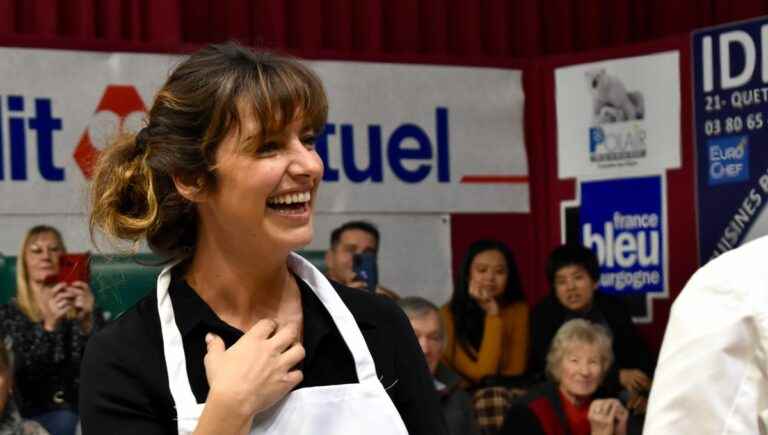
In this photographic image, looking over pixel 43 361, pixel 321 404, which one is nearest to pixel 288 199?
pixel 321 404

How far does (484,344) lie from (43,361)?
6.14 feet

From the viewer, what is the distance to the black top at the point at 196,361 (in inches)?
64.4

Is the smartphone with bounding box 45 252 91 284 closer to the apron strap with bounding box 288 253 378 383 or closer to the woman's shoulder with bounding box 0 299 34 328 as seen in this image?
the woman's shoulder with bounding box 0 299 34 328

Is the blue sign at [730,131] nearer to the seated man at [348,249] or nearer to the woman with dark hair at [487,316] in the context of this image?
the woman with dark hair at [487,316]

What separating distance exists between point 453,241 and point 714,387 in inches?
184

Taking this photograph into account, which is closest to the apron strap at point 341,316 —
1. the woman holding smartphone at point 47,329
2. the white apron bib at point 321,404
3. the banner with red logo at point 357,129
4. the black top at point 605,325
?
the white apron bib at point 321,404

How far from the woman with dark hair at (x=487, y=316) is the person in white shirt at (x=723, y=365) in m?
4.44

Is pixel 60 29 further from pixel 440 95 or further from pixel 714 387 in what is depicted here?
pixel 714 387

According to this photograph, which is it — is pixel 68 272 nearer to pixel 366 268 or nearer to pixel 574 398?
pixel 366 268

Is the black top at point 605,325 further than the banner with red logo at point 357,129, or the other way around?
the black top at point 605,325

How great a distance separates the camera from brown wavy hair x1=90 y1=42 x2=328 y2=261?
1668 mm

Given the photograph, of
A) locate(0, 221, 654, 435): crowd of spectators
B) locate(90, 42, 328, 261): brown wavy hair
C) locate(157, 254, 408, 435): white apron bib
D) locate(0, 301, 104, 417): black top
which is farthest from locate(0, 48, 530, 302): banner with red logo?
locate(157, 254, 408, 435): white apron bib

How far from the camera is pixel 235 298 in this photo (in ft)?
5.73

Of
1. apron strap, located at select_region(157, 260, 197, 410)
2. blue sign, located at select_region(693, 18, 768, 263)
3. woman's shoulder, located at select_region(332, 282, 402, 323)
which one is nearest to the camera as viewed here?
apron strap, located at select_region(157, 260, 197, 410)
